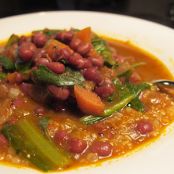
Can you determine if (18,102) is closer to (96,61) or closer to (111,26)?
(96,61)

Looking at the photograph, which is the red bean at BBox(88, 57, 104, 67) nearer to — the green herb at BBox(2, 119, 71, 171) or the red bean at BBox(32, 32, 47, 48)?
the red bean at BBox(32, 32, 47, 48)

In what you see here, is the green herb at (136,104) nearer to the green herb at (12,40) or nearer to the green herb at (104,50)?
the green herb at (104,50)

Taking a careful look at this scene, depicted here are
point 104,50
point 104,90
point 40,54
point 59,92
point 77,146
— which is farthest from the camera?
point 104,50

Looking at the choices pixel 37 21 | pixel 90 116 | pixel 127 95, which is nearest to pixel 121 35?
pixel 37 21

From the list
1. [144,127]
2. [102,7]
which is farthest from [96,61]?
[102,7]

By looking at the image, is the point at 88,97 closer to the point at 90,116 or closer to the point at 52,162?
the point at 90,116

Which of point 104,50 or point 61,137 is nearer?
point 61,137

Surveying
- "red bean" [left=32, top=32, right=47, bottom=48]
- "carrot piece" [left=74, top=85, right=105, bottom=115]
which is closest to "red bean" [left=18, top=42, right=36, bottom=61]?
"red bean" [left=32, top=32, right=47, bottom=48]
